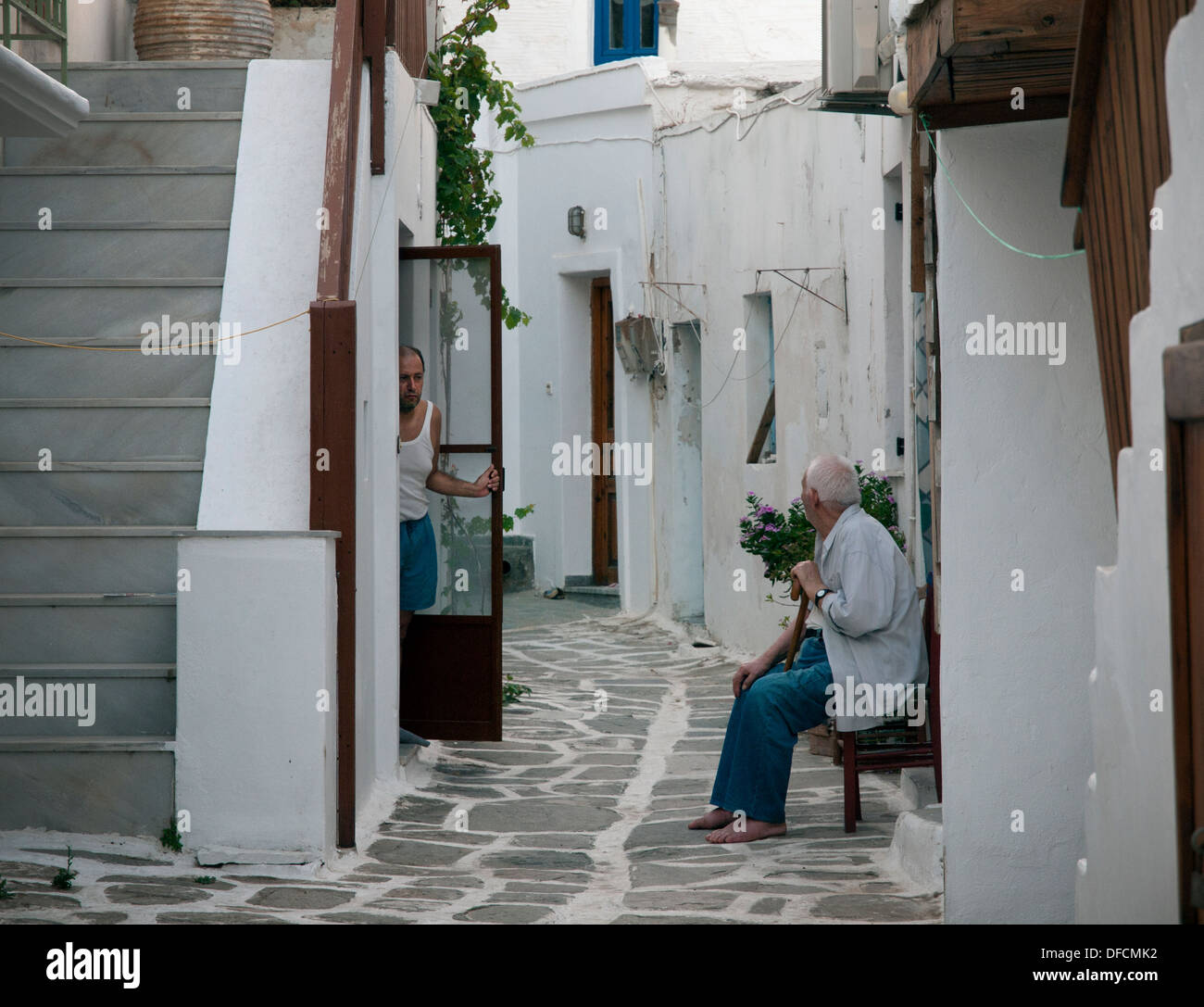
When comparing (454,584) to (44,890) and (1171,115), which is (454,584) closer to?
(44,890)

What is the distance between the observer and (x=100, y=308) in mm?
6555

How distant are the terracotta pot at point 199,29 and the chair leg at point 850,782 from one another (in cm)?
520

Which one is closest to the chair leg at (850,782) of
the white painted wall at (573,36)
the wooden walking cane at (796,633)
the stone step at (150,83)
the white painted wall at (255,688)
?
the wooden walking cane at (796,633)

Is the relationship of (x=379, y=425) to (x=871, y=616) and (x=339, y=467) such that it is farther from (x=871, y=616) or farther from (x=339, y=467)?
(x=871, y=616)

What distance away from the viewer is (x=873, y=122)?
27.4 feet

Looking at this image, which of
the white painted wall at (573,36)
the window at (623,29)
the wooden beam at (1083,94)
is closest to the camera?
the wooden beam at (1083,94)

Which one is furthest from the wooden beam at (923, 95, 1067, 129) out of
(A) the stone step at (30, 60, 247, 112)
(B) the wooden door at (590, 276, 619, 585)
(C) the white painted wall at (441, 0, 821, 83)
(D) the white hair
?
(C) the white painted wall at (441, 0, 821, 83)

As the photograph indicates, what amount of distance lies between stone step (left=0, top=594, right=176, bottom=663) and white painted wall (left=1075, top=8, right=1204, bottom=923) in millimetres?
3529

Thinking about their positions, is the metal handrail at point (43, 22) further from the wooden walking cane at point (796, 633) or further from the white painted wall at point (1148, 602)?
the white painted wall at point (1148, 602)

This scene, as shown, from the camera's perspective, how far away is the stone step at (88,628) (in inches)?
217

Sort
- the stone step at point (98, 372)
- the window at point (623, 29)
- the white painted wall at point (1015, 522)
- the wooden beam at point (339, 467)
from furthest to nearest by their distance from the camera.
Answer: the window at point (623, 29), the stone step at point (98, 372), the wooden beam at point (339, 467), the white painted wall at point (1015, 522)

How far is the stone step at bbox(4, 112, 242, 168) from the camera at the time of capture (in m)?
7.11

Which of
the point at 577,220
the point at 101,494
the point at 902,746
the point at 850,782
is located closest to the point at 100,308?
the point at 101,494
